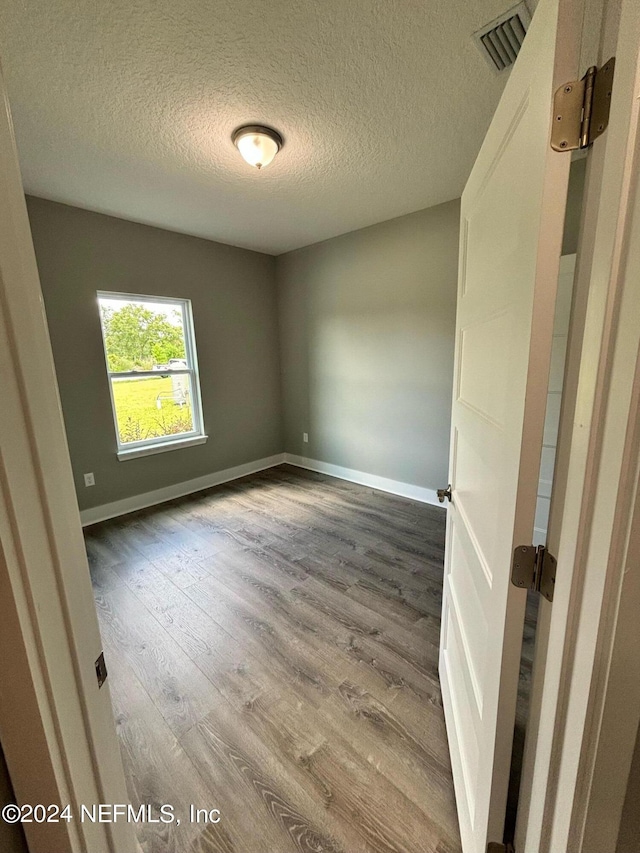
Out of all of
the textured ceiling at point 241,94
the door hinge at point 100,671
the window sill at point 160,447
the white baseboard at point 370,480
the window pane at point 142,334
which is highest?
the textured ceiling at point 241,94

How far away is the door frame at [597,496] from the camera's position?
440 mm

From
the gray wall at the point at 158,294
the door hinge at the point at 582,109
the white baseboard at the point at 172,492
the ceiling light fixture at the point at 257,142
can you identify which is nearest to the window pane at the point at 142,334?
the gray wall at the point at 158,294

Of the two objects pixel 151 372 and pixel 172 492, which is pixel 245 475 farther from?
pixel 151 372

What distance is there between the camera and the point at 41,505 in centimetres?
49

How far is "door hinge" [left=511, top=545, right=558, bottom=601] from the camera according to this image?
62 centimetres

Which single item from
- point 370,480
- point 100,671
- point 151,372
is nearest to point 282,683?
point 100,671

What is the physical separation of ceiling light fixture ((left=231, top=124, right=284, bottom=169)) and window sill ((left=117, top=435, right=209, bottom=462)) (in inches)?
103

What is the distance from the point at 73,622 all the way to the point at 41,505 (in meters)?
0.21

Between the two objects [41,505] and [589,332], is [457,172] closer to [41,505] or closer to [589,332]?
[589,332]

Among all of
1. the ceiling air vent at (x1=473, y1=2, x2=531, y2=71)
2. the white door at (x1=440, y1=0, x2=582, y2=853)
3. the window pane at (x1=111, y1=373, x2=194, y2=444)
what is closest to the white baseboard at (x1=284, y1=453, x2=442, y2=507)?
the window pane at (x1=111, y1=373, x2=194, y2=444)

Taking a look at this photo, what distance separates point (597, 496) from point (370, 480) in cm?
333

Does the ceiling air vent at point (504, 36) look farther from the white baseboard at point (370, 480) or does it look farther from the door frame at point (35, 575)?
the white baseboard at point (370, 480)

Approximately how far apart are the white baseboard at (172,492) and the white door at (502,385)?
10.4ft

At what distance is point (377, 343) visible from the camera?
137 inches
